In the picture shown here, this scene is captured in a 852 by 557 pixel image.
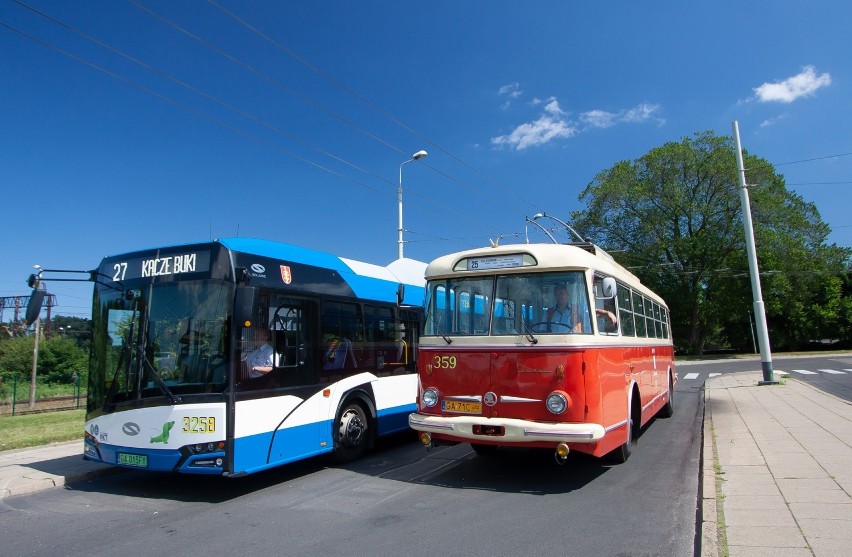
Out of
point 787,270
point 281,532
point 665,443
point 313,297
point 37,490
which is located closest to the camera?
point 281,532

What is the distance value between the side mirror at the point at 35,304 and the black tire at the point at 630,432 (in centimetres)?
758

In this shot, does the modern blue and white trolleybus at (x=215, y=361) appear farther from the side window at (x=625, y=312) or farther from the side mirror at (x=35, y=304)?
the side window at (x=625, y=312)

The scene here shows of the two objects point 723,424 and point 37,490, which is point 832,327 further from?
point 37,490

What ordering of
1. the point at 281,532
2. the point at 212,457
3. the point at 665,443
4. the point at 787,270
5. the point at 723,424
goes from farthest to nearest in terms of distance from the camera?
the point at 787,270 < the point at 723,424 < the point at 665,443 < the point at 212,457 < the point at 281,532

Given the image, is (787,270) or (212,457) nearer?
(212,457)

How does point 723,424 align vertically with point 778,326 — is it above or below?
below

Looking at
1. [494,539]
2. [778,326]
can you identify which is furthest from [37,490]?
[778,326]

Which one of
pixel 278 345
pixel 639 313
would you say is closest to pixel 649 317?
pixel 639 313

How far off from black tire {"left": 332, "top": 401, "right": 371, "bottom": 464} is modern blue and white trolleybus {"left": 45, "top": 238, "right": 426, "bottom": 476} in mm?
32

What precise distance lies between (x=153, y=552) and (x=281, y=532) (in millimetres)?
1123

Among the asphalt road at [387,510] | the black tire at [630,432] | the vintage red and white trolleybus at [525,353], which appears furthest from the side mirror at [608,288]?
the asphalt road at [387,510]

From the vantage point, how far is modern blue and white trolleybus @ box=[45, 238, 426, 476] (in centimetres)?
663

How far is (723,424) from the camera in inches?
445

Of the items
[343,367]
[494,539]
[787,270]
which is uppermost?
[787,270]
